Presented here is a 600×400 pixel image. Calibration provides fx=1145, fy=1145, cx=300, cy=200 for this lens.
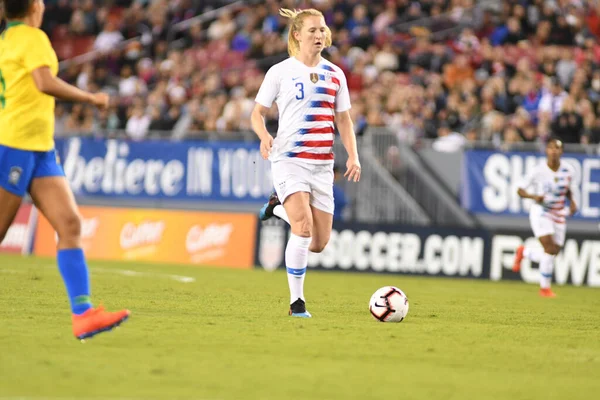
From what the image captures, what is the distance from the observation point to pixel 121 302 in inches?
484

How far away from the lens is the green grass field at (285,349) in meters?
6.63

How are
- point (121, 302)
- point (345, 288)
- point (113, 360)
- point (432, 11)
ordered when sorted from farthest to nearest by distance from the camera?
point (432, 11) < point (345, 288) < point (121, 302) < point (113, 360)

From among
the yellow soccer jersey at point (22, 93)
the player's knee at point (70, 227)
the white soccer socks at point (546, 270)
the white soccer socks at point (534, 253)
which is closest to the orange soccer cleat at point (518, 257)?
the white soccer socks at point (534, 253)

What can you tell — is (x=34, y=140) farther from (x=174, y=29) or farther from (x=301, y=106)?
(x=174, y=29)

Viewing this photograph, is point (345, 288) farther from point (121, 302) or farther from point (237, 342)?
point (237, 342)

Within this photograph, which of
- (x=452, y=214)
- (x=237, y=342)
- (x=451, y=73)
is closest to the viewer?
(x=237, y=342)

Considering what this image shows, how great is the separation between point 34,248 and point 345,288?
10.7 m

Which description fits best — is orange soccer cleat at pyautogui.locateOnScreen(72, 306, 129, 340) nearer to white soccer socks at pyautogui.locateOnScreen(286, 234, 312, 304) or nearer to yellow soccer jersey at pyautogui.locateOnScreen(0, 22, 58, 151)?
yellow soccer jersey at pyautogui.locateOnScreen(0, 22, 58, 151)

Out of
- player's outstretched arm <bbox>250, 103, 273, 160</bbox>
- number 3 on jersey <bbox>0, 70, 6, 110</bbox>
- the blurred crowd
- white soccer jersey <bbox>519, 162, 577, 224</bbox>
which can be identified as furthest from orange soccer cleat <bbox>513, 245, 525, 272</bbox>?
number 3 on jersey <bbox>0, 70, 6, 110</bbox>

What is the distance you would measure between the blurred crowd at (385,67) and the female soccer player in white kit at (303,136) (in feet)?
39.9

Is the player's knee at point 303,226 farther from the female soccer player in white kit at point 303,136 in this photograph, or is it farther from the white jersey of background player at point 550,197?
the white jersey of background player at point 550,197

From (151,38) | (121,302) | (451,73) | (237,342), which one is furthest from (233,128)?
(237,342)

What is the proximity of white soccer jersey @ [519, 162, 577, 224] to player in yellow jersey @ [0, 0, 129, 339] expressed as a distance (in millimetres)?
11398

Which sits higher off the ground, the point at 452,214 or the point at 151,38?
the point at 151,38
